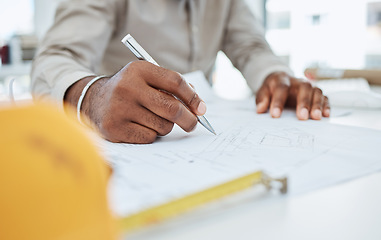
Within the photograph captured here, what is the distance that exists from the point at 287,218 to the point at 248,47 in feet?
3.06

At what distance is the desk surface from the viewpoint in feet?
0.71

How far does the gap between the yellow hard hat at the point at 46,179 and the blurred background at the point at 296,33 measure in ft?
6.43

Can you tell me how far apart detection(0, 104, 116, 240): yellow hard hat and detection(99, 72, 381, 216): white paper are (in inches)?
1.6

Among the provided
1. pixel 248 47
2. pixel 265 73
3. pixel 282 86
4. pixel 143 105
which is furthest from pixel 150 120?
pixel 248 47

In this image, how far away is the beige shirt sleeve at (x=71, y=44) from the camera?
0.64 metres

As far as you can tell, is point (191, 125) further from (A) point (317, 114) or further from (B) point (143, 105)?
(A) point (317, 114)

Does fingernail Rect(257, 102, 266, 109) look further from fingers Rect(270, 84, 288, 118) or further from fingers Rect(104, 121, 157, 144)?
fingers Rect(104, 121, 157, 144)

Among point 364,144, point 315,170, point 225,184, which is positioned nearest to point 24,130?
point 225,184

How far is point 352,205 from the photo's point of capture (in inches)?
10.4

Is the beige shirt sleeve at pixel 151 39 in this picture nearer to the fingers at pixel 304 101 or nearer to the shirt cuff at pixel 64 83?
the shirt cuff at pixel 64 83

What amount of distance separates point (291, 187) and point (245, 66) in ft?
2.62

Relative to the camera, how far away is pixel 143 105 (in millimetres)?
440

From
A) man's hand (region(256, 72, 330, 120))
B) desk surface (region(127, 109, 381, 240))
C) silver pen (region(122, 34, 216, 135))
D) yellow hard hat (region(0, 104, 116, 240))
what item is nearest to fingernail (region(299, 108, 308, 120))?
man's hand (region(256, 72, 330, 120))

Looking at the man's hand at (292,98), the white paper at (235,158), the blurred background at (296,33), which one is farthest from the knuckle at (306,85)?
the blurred background at (296,33)
